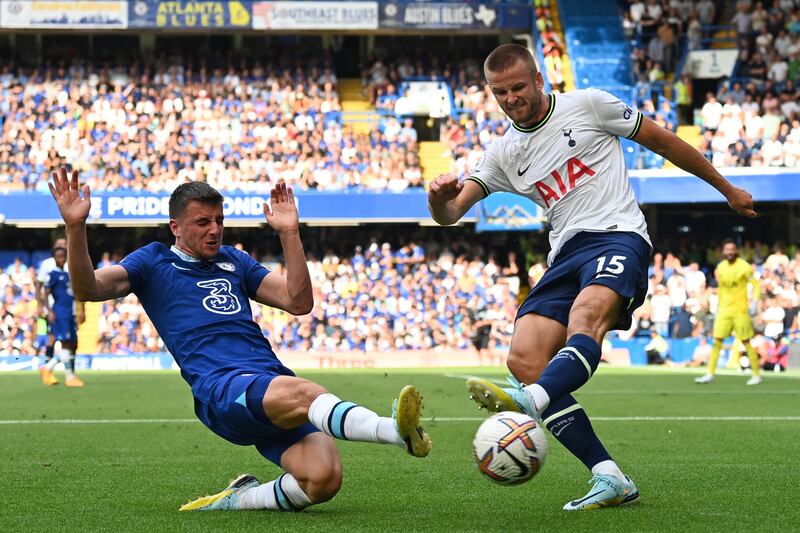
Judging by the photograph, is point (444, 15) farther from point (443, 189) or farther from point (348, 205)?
point (443, 189)

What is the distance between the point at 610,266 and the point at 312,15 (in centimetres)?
2876

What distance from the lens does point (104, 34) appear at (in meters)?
35.4

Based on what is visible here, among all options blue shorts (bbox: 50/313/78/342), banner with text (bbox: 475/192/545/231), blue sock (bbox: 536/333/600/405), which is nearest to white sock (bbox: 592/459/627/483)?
blue sock (bbox: 536/333/600/405)

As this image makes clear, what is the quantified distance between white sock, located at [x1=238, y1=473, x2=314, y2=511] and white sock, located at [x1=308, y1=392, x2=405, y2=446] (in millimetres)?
604

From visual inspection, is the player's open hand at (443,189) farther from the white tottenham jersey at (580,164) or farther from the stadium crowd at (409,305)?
the stadium crowd at (409,305)

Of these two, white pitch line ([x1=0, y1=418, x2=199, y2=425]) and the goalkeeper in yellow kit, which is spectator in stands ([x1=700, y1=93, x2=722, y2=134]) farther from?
white pitch line ([x1=0, y1=418, x2=199, y2=425])

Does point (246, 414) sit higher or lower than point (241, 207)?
higher

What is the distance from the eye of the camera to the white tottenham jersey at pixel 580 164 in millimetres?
6172

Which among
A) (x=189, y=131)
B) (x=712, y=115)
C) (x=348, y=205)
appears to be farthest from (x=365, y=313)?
(x=712, y=115)

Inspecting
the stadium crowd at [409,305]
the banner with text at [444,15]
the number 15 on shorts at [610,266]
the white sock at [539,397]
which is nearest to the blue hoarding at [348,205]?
the stadium crowd at [409,305]

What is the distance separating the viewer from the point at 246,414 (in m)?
5.29

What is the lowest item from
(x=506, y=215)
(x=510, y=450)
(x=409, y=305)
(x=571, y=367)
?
(x=409, y=305)

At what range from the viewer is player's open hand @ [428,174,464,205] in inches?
238

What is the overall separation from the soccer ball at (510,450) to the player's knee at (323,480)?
87 cm
